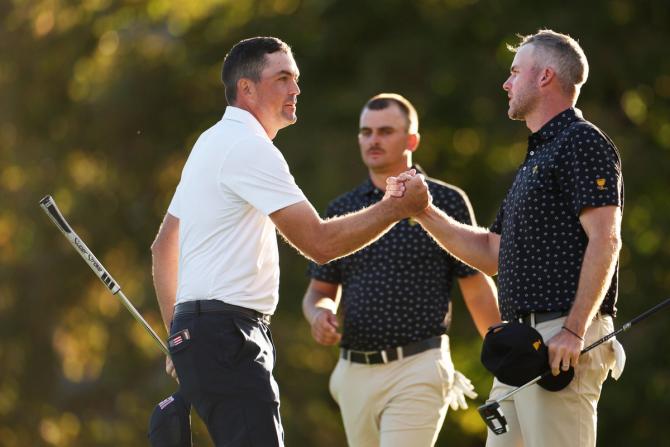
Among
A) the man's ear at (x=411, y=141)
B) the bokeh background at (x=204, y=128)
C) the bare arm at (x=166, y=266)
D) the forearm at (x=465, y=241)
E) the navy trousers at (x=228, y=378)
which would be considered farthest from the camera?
the bokeh background at (x=204, y=128)

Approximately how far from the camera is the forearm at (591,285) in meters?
5.33

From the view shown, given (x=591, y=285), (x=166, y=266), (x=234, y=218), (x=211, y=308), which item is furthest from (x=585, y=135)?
(x=166, y=266)

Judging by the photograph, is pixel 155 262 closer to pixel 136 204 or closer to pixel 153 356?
pixel 136 204

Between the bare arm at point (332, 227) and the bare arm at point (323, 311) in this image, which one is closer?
the bare arm at point (332, 227)

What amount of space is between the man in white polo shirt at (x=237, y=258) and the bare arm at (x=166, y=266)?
0.32 metres

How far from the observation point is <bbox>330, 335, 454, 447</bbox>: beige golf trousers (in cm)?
711

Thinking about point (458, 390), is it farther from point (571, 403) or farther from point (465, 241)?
point (571, 403)

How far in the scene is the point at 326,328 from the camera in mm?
7211

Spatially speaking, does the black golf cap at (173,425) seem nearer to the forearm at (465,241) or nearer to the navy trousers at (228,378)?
the navy trousers at (228,378)

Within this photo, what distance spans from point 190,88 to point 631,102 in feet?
15.8

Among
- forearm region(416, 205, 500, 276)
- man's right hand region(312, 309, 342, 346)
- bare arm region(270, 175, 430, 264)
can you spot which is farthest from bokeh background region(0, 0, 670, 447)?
bare arm region(270, 175, 430, 264)

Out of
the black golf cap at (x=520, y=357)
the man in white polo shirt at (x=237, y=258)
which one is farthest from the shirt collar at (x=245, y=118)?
the black golf cap at (x=520, y=357)

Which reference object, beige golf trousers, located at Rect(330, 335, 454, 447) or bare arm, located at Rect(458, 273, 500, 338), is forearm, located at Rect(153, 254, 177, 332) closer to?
beige golf trousers, located at Rect(330, 335, 454, 447)

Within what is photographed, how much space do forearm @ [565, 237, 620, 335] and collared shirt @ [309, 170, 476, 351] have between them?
1.94 meters
